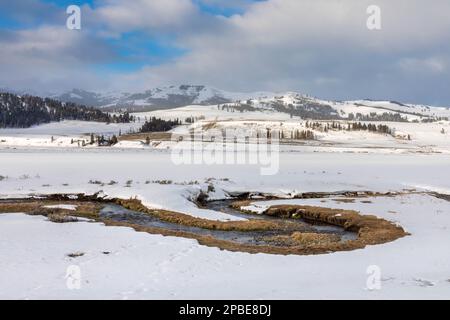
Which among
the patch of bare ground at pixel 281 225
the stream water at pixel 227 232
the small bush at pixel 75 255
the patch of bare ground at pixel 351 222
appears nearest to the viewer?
the small bush at pixel 75 255

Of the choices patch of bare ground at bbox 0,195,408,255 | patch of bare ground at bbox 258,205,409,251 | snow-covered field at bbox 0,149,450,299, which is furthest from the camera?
patch of bare ground at bbox 258,205,409,251

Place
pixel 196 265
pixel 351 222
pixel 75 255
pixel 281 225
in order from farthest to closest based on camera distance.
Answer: pixel 351 222, pixel 281 225, pixel 75 255, pixel 196 265

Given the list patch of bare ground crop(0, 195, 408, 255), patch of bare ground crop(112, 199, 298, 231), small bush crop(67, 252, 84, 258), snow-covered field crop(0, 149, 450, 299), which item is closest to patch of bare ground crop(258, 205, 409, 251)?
patch of bare ground crop(0, 195, 408, 255)

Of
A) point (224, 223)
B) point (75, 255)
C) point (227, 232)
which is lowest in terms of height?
point (227, 232)

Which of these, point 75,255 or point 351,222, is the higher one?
point 75,255

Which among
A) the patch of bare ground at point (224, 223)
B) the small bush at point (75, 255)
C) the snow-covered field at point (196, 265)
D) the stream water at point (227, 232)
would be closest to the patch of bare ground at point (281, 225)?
the patch of bare ground at point (224, 223)

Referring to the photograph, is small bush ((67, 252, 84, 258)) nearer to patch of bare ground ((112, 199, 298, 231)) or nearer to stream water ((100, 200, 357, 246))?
stream water ((100, 200, 357, 246))

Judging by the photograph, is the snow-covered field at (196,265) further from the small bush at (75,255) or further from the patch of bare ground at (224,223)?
the patch of bare ground at (224,223)

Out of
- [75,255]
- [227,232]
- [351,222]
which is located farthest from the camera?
[351,222]

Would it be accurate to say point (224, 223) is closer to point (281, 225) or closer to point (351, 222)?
point (281, 225)

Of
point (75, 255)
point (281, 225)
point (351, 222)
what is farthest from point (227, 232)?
point (75, 255)

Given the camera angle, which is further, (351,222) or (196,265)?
(351,222)

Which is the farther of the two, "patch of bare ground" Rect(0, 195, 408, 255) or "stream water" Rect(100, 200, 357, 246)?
"stream water" Rect(100, 200, 357, 246)

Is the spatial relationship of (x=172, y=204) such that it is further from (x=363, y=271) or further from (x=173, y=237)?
(x=363, y=271)
